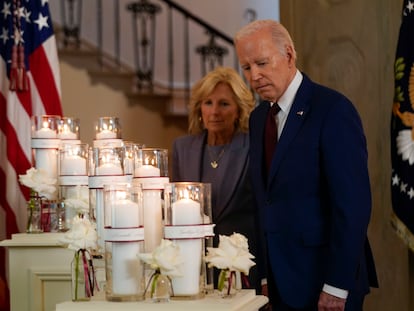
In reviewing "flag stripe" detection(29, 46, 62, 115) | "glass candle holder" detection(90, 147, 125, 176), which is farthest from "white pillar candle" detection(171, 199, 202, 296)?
"flag stripe" detection(29, 46, 62, 115)

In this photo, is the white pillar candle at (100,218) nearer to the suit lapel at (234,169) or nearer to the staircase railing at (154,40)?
the suit lapel at (234,169)

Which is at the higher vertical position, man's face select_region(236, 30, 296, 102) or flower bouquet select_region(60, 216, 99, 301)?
man's face select_region(236, 30, 296, 102)

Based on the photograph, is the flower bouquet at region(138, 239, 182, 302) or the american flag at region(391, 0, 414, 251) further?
the american flag at region(391, 0, 414, 251)

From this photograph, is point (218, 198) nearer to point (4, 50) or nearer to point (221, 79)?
point (221, 79)

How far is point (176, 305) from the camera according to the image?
6.87ft

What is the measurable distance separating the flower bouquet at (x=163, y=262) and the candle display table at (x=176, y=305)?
1.0 inches

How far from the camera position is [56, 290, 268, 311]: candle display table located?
2084mm

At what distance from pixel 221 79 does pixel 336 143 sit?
1.17m

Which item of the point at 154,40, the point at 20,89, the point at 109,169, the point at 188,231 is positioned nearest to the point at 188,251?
the point at 188,231

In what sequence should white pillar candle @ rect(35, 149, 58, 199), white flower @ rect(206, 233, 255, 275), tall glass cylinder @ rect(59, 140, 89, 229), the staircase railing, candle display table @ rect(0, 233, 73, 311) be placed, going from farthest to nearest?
the staircase railing < white pillar candle @ rect(35, 149, 58, 199) < tall glass cylinder @ rect(59, 140, 89, 229) < candle display table @ rect(0, 233, 73, 311) < white flower @ rect(206, 233, 255, 275)

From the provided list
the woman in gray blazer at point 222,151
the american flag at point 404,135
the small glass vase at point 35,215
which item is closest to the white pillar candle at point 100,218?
the small glass vase at point 35,215

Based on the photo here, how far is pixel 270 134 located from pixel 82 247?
2.62 ft

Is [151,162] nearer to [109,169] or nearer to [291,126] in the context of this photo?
[109,169]

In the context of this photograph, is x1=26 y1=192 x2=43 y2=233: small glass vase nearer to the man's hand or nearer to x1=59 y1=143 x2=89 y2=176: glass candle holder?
x1=59 y1=143 x2=89 y2=176: glass candle holder
